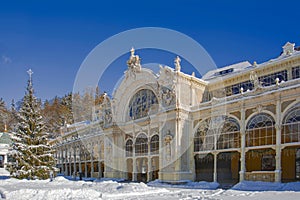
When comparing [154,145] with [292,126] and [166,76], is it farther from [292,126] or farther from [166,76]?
[292,126]

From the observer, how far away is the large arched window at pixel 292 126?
20.8m

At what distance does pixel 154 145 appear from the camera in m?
31.2

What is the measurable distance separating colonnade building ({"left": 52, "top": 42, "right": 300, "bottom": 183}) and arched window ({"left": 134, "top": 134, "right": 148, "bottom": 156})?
0.11 m

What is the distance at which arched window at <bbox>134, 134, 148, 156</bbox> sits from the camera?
32444 mm

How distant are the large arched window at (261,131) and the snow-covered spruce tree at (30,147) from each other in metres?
19.9

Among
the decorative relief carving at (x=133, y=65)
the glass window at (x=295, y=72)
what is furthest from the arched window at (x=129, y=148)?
the glass window at (x=295, y=72)

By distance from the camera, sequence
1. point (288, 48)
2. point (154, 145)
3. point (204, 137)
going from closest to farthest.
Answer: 1. point (204, 137)
2. point (288, 48)
3. point (154, 145)

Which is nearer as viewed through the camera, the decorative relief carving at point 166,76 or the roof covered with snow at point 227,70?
the decorative relief carving at point 166,76

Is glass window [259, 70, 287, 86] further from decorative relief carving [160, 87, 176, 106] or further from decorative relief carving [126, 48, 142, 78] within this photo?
decorative relief carving [126, 48, 142, 78]

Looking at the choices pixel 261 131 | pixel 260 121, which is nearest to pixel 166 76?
pixel 260 121

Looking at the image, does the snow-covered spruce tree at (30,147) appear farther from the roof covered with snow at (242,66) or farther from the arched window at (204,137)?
the roof covered with snow at (242,66)

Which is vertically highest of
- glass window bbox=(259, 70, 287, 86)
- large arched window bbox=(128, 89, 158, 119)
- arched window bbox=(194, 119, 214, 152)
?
glass window bbox=(259, 70, 287, 86)

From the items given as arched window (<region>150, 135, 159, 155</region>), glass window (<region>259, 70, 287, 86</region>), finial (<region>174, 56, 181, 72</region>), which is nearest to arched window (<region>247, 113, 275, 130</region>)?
glass window (<region>259, 70, 287, 86</region>)

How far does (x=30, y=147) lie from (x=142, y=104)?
12719mm
